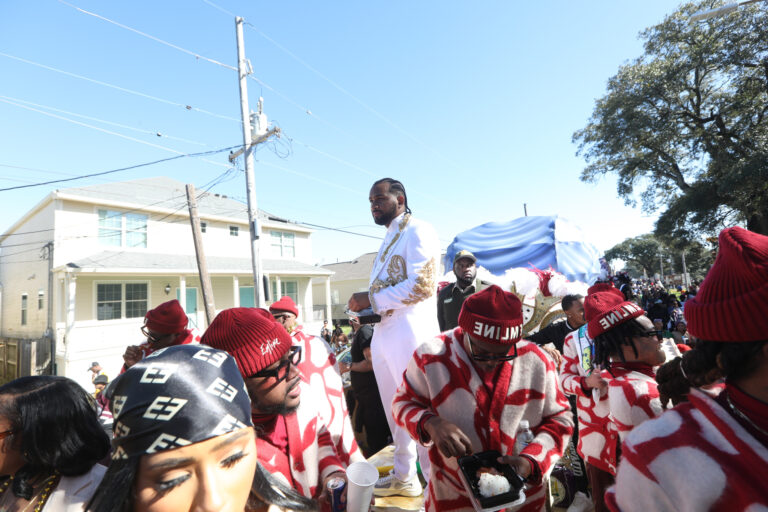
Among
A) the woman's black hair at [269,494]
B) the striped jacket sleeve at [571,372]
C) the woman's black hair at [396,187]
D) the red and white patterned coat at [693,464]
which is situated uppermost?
the woman's black hair at [396,187]

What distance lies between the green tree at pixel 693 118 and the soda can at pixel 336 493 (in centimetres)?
1891

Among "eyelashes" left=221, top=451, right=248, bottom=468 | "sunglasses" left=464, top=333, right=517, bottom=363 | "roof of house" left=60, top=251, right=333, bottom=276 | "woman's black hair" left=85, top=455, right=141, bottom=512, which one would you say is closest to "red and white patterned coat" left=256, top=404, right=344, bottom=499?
"eyelashes" left=221, top=451, right=248, bottom=468

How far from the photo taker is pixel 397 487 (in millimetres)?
2906

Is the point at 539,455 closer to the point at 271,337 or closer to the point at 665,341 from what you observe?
the point at 271,337

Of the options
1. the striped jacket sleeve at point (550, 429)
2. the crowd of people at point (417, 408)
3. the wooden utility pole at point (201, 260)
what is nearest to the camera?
the crowd of people at point (417, 408)

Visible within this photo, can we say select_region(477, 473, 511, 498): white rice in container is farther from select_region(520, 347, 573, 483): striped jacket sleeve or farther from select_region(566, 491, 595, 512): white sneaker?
select_region(566, 491, 595, 512): white sneaker

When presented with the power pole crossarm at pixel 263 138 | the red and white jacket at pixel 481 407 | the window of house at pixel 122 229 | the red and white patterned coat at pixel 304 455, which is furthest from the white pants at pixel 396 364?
the window of house at pixel 122 229

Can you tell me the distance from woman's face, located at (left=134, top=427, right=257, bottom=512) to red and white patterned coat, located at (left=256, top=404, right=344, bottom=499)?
52cm

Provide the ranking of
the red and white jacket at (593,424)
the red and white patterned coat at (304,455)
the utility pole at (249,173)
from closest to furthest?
1. the red and white patterned coat at (304,455)
2. the red and white jacket at (593,424)
3. the utility pole at (249,173)

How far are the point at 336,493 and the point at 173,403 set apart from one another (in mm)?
821

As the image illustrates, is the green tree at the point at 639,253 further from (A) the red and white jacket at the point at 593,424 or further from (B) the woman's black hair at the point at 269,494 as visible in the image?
(B) the woman's black hair at the point at 269,494

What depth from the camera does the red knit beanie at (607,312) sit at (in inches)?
93.0

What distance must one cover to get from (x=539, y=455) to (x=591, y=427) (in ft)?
4.10

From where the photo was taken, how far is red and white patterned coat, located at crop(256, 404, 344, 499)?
5.14 ft
